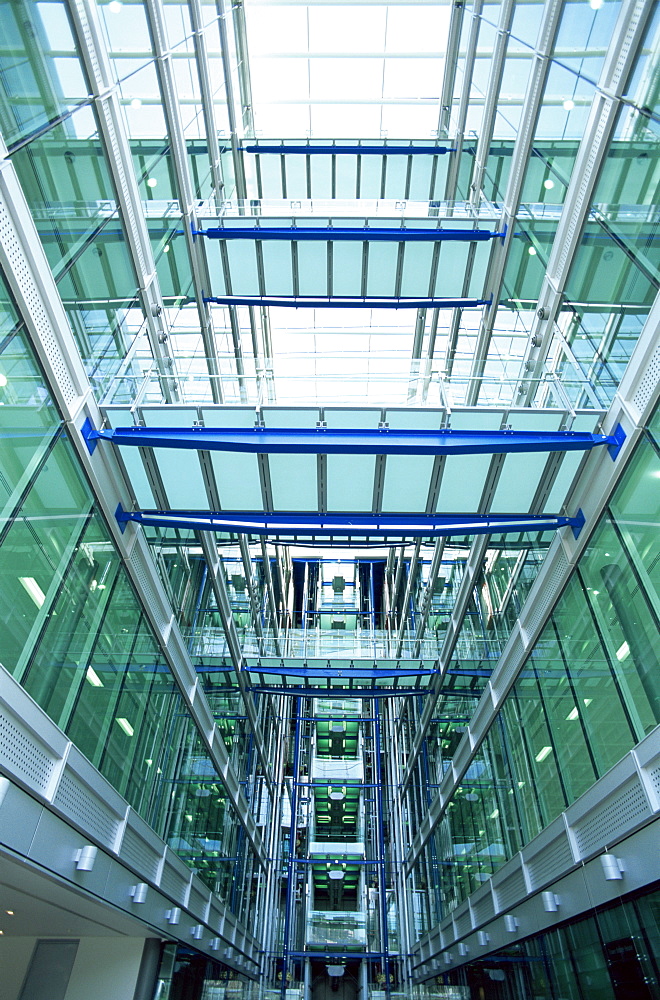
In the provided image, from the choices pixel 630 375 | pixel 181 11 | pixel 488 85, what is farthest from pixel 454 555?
pixel 181 11

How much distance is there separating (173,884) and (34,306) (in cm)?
1186

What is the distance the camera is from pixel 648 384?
770 centimetres

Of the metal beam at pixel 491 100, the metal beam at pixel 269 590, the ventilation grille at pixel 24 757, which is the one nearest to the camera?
the ventilation grille at pixel 24 757

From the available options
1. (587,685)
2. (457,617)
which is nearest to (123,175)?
(587,685)

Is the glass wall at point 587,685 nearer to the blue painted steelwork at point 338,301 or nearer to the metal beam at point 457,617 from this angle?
the metal beam at point 457,617

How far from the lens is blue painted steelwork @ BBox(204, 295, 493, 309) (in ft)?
51.3

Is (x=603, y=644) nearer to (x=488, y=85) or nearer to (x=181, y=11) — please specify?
(x=488, y=85)

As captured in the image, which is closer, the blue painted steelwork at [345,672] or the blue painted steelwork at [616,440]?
the blue painted steelwork at [616,440]

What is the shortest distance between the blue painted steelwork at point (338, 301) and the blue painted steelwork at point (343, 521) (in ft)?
22.8

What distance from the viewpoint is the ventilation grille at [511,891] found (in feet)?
40.2

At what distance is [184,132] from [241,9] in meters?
6.92

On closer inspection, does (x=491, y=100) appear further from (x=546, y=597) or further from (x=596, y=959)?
(x=596, y=959)

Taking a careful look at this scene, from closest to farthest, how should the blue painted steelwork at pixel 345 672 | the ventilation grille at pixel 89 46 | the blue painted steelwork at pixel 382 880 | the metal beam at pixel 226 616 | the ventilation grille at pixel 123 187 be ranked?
the ventilation grille at pixel 89 46 < the ventilation grille at pixel 123 187 < the metal beam at pixel 226 616 < the blue painted steelwork at pixel 345 672 < the blue painted steelwork at pixel 382 880

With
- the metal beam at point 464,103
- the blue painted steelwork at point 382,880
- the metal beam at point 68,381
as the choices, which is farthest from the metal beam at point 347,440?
the blue painted steelwork at point 382,880
